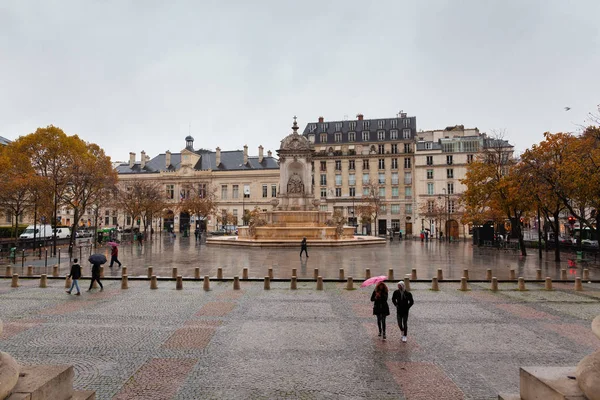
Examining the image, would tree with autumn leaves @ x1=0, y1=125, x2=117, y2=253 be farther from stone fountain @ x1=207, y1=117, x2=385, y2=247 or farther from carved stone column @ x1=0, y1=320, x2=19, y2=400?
carved stone column @ x1=0, y1=320, x2=19, y2=400

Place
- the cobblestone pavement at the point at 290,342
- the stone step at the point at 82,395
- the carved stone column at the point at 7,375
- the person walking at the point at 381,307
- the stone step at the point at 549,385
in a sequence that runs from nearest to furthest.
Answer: the carved stone column at the point at 7,375, the stone step at the point at 549,385, the stone step at the point at 82,395, the cobblestone pavement at the point at 290,342, the person walking at the point at 381,307

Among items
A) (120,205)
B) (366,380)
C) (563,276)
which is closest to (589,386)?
(366,380)

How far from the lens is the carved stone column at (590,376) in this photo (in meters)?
3.75

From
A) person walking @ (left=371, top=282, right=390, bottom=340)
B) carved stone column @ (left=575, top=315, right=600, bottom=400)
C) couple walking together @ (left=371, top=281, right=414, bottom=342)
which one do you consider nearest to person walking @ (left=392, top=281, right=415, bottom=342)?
couple walking together @ (left=371, top=281, right=414, bottom=342)

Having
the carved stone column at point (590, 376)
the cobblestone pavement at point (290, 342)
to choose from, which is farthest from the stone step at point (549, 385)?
the cobblestone pavement at point (290, 342)

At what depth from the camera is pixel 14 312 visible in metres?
11.9

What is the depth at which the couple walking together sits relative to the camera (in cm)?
914

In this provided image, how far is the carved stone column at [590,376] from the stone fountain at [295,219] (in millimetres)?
31227

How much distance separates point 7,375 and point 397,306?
7513 millimetres

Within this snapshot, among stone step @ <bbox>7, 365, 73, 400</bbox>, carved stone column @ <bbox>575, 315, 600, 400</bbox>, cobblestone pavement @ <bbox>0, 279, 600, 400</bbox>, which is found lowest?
cobblestone pavement @ <bbox>0, 279, 600, 400</bbox>

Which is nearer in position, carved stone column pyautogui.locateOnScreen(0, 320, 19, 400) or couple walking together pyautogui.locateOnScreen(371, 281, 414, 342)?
carved stone column pyautogui.locateOnScreen(0, 320, 19, 400)

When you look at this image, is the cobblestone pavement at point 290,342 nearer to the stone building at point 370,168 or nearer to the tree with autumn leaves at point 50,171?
the tree with autumn leaves at point 50,171

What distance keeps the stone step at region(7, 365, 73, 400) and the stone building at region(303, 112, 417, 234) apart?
68.6m

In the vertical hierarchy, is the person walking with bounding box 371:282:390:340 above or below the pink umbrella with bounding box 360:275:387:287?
below
